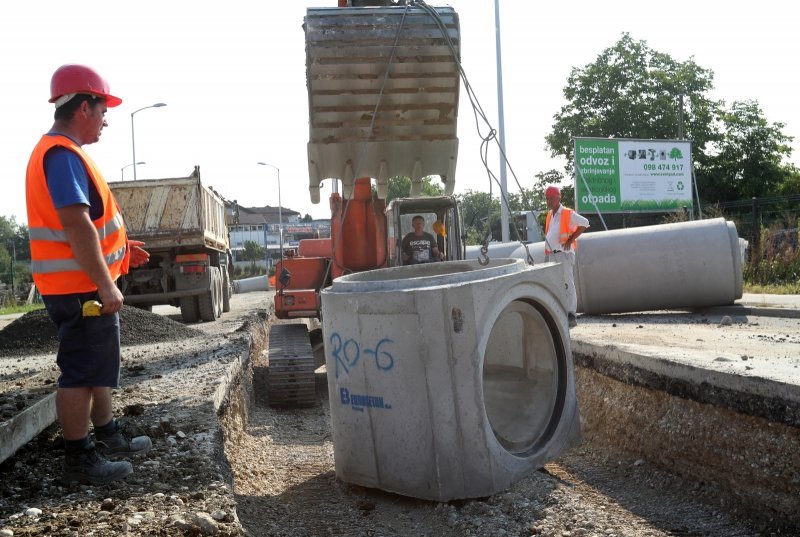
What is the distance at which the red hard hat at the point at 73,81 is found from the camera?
3.86m

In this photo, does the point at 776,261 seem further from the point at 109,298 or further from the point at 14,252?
the point at 14,252

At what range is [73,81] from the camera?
152 inches

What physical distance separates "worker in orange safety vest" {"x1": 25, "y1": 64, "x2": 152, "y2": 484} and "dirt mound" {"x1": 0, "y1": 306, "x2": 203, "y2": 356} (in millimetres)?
7479

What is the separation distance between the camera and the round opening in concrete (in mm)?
5129

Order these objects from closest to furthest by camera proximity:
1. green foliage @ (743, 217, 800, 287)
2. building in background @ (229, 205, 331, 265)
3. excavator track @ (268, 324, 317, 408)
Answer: excavator track @ (268, 324, 317, 408) → green foliage @ (743, 217, 800, 287) → building in background @ (229, 205, 331, 265)

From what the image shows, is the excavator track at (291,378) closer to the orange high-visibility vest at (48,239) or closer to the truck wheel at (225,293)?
the orange high-visibility vest at (48,239)

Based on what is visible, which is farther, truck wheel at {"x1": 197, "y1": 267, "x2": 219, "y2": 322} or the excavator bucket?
truck wheel at {"x1": 197, "y1": 267, "x2": 219, "y2": 322}

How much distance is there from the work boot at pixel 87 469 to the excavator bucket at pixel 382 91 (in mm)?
3112

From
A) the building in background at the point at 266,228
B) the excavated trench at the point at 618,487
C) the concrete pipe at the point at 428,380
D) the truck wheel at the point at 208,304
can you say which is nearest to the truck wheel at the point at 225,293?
the truck wheel at the point at 208,304

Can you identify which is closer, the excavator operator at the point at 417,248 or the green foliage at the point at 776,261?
the excavator operator at the point at 417,248

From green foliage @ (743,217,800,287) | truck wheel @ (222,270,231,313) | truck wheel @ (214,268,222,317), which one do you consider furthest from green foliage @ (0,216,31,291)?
green foliage @ (743,217,800,287)

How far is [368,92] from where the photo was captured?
718cm

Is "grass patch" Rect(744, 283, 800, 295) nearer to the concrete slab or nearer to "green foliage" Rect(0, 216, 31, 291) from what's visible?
the concrete slab

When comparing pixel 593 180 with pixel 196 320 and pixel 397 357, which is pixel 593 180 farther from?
pixel 397 357
